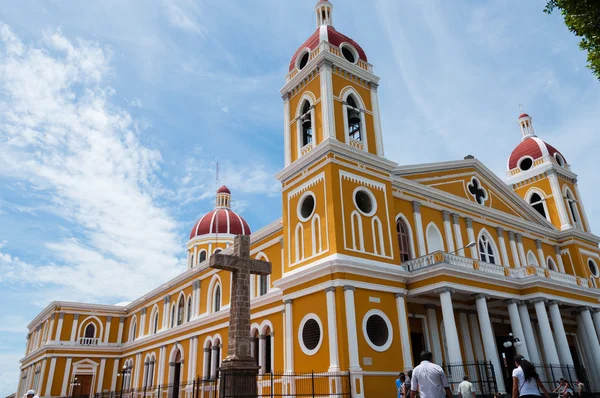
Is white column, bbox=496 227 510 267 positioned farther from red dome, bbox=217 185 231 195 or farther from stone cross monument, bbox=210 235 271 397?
red dome, bbox=217 185 231 195

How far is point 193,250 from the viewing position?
4266cm

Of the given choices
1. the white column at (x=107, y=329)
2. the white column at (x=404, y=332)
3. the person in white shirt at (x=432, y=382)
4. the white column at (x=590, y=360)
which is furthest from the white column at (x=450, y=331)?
the white column at (x=107, y=329)

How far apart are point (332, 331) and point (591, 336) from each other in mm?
12994

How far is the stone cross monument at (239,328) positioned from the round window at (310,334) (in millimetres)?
5031

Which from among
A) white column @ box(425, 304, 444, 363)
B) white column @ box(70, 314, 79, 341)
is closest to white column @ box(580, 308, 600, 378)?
white column @ box(425, 304, 444, 363)

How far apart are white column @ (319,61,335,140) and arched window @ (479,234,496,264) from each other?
1026 cm

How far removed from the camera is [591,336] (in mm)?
21125

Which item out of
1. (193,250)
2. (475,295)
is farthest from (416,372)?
(193,250)

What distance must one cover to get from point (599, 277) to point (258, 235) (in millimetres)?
20429

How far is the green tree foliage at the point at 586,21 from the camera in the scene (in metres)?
10.4

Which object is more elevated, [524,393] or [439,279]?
[439,279]

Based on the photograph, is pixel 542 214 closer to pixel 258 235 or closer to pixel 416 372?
pixel 258 235

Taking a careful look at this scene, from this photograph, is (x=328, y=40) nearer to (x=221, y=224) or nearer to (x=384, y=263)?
(x=384, y=263)

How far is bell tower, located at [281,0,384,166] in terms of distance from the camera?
20.5 metres
